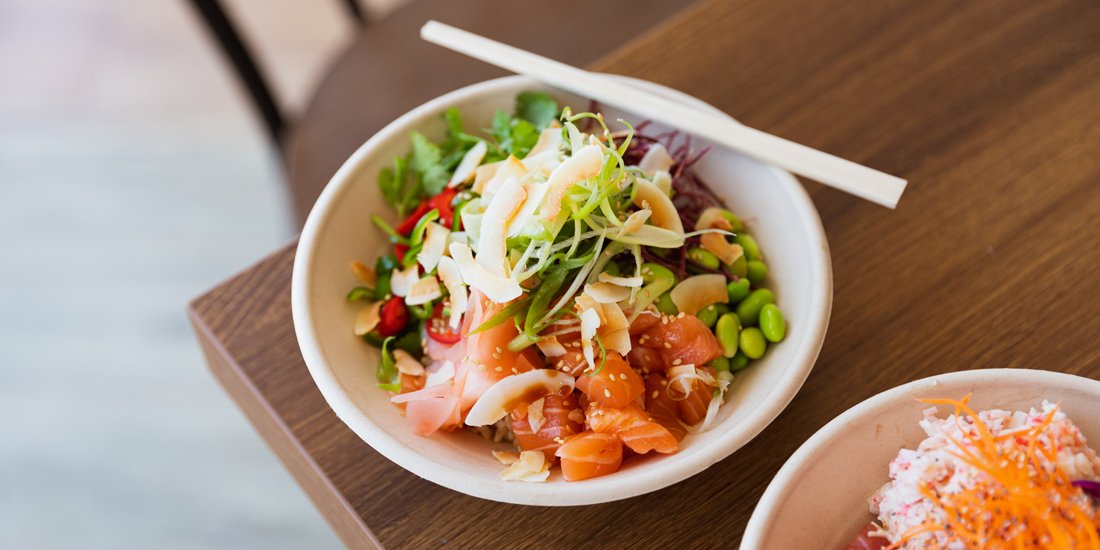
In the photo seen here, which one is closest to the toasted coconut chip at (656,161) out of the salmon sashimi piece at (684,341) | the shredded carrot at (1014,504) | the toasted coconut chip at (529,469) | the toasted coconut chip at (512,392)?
the salmon sashimi piece at (684,341)

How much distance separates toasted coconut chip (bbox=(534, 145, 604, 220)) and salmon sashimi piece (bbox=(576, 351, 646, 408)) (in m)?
0.20

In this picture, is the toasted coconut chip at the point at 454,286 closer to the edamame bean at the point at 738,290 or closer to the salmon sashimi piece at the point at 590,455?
the salmon sashimi piece at the point at 590,455

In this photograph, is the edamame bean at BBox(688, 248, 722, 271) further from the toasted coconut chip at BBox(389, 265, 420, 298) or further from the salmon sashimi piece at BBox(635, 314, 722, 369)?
the toasted coconut chip at BBox(389, 265, 420, 298)

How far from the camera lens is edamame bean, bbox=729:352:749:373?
121 centimetres

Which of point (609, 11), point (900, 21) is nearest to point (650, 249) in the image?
point (900, 21)

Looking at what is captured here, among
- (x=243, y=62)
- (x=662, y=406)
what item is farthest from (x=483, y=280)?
(x=243, y=62)

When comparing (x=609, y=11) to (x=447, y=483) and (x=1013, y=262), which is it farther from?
(x=447, y=483)

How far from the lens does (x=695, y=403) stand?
116 centimetres

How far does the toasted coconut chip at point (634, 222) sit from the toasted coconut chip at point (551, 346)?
0.16m

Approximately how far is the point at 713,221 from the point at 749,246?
6 cm

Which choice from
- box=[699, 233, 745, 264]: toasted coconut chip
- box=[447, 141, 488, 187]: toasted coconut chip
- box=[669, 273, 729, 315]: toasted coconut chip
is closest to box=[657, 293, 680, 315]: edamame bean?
box=[669, 273, 729, 315]: toasted coconut chip

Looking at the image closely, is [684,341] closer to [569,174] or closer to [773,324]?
[773,324]

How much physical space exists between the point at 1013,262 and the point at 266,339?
1.12 m

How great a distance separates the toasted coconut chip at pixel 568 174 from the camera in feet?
3.81
